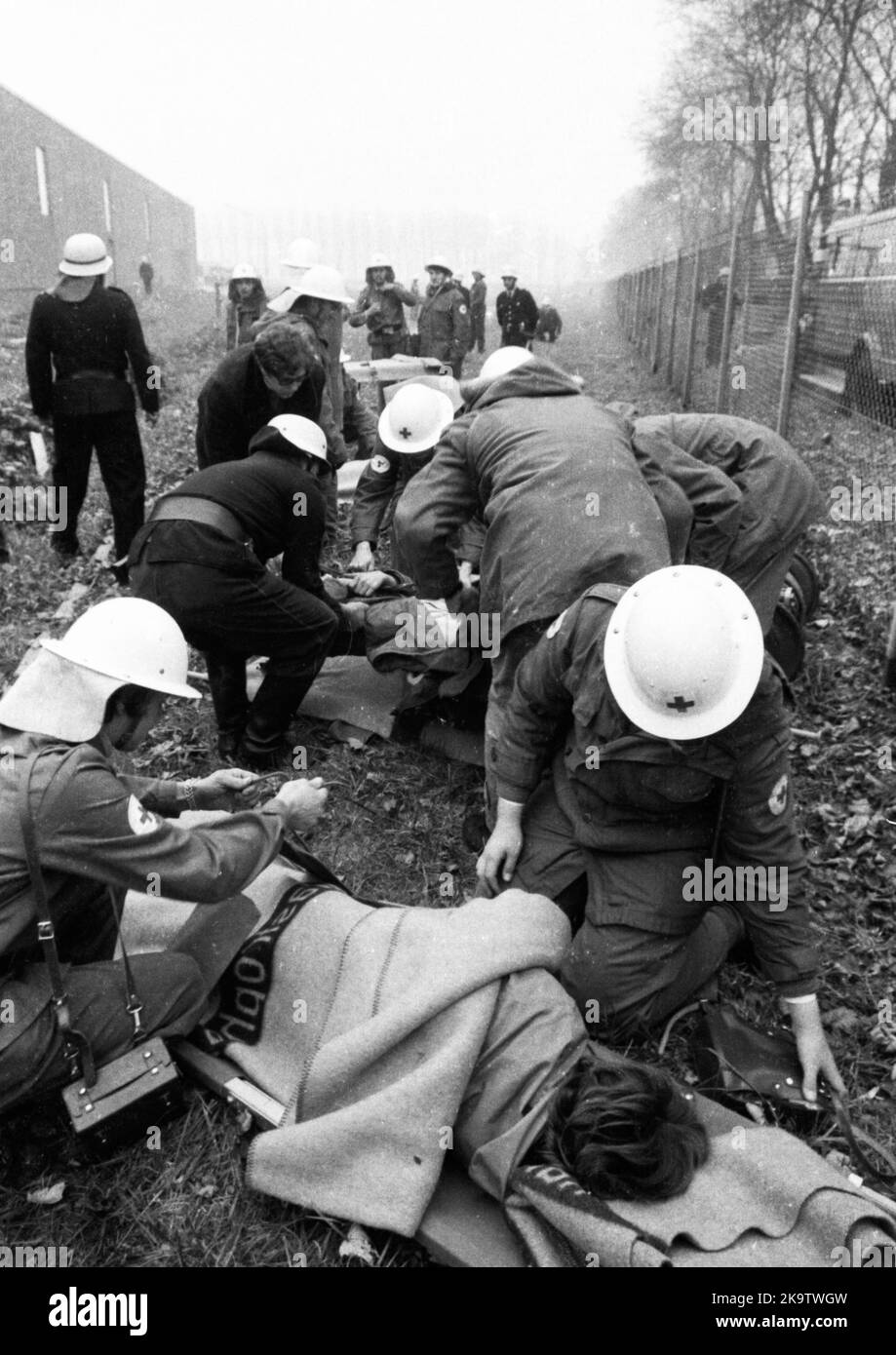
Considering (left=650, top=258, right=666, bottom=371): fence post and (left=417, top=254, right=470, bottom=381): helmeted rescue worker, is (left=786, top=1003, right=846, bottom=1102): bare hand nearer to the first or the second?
(left=417, top=254, right=470, bottom=381): helmeted rescue worker

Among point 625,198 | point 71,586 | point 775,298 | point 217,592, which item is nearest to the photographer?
point 217,592

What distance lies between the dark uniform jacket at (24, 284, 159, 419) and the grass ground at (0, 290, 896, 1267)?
110 centimetres

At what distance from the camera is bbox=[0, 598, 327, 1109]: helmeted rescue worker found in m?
2.14

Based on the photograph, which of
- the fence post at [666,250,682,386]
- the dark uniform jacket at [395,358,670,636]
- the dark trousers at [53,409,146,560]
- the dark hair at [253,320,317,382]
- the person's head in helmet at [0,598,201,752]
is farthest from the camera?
the fence post at [666,250,682,386]

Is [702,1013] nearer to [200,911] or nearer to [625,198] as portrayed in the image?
[200,911]

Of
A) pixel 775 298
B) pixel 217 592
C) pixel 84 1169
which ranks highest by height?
pixel 775 298

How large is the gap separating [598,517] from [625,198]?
69.2 m

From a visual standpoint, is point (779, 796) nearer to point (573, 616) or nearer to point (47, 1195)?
point (573, 616)

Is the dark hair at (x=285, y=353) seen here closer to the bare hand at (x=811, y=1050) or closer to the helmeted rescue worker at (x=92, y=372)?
the helmeted rescue worker at (x=92, y=372)

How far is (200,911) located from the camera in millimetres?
2637

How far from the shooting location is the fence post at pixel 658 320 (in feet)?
53.9

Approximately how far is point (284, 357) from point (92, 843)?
2886mm

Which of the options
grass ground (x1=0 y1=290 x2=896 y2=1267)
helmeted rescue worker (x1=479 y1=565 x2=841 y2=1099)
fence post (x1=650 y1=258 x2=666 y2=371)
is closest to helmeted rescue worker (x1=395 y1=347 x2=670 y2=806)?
helmeted rescue worker (x1=479 y1=565 x2=841 y2=1099)
